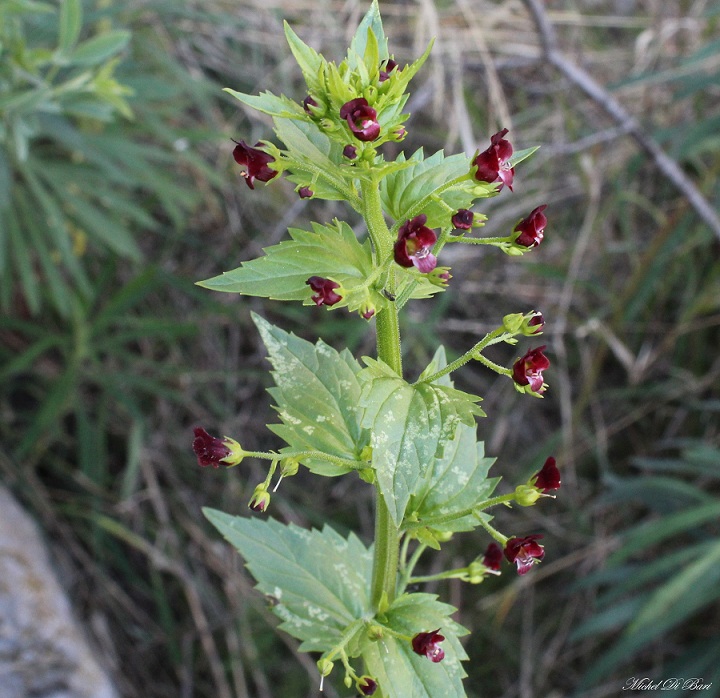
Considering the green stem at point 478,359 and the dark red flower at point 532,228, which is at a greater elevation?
the dark red flower at point 532,228

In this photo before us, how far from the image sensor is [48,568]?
Answer: 280 centimetres

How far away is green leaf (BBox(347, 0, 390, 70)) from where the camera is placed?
1.04 m

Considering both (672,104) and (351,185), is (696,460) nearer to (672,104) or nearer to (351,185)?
(672,104)

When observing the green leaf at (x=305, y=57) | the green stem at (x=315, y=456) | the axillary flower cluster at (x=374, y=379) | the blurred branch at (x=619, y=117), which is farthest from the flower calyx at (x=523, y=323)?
the blurred branch at (x=619, y=117)

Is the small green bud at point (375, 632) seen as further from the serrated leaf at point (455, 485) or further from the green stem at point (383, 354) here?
the serrated leaf at point (455, 485)

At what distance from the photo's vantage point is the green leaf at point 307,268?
1.09 m

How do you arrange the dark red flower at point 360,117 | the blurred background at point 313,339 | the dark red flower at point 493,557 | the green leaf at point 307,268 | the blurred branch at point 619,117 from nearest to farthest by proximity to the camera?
the dark red flower at point 360,117, the green leaf at point 307,268, the dark red flower at point 493,557, the blurred background at point 313,339, the blurred branch at point 619,117

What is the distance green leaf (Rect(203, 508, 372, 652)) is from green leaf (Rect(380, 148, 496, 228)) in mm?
633

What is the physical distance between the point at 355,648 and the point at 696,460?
2.11 m

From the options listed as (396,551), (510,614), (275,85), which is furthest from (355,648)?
(275,85)

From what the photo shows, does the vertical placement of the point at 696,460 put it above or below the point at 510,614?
above

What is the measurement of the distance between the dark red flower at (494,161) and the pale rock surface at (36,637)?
2227 millimetres

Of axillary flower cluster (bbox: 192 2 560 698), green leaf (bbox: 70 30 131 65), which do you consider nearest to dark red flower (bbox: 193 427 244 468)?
axillary flower cluster (bbox: 192 2 560 698)

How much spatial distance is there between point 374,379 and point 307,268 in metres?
0.20
